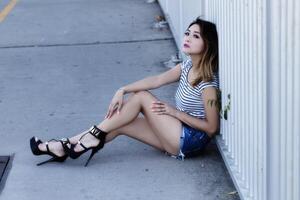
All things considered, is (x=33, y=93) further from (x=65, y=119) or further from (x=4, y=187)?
(x=4, y=187)

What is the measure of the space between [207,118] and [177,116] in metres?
0.19

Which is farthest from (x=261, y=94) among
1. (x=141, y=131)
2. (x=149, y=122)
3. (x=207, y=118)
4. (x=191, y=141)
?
(x=141, y=131)

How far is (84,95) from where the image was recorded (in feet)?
22.7

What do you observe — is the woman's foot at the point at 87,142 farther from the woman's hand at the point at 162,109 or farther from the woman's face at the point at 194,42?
the woman's face at the point at 194,42

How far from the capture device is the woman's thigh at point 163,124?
5.05m

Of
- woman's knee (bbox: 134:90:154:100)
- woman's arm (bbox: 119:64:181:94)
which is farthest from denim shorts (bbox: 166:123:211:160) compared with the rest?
woman's arm (bbox: 119:64:181:94)

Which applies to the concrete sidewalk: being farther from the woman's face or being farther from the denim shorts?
the woman's face

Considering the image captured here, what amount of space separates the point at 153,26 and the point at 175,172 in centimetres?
500

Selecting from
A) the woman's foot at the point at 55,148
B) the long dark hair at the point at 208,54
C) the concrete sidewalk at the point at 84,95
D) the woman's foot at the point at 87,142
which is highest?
the long dark hair at the point at 208,54

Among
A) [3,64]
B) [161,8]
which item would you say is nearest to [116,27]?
[161,8]

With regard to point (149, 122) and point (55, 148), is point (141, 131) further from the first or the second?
point (55, 148)

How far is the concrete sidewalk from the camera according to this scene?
4.89 m

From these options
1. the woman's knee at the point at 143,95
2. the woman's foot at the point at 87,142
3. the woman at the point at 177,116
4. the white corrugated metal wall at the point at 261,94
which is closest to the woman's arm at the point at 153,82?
the woman at the point at 177,116

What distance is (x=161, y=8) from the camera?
11.0 meters
